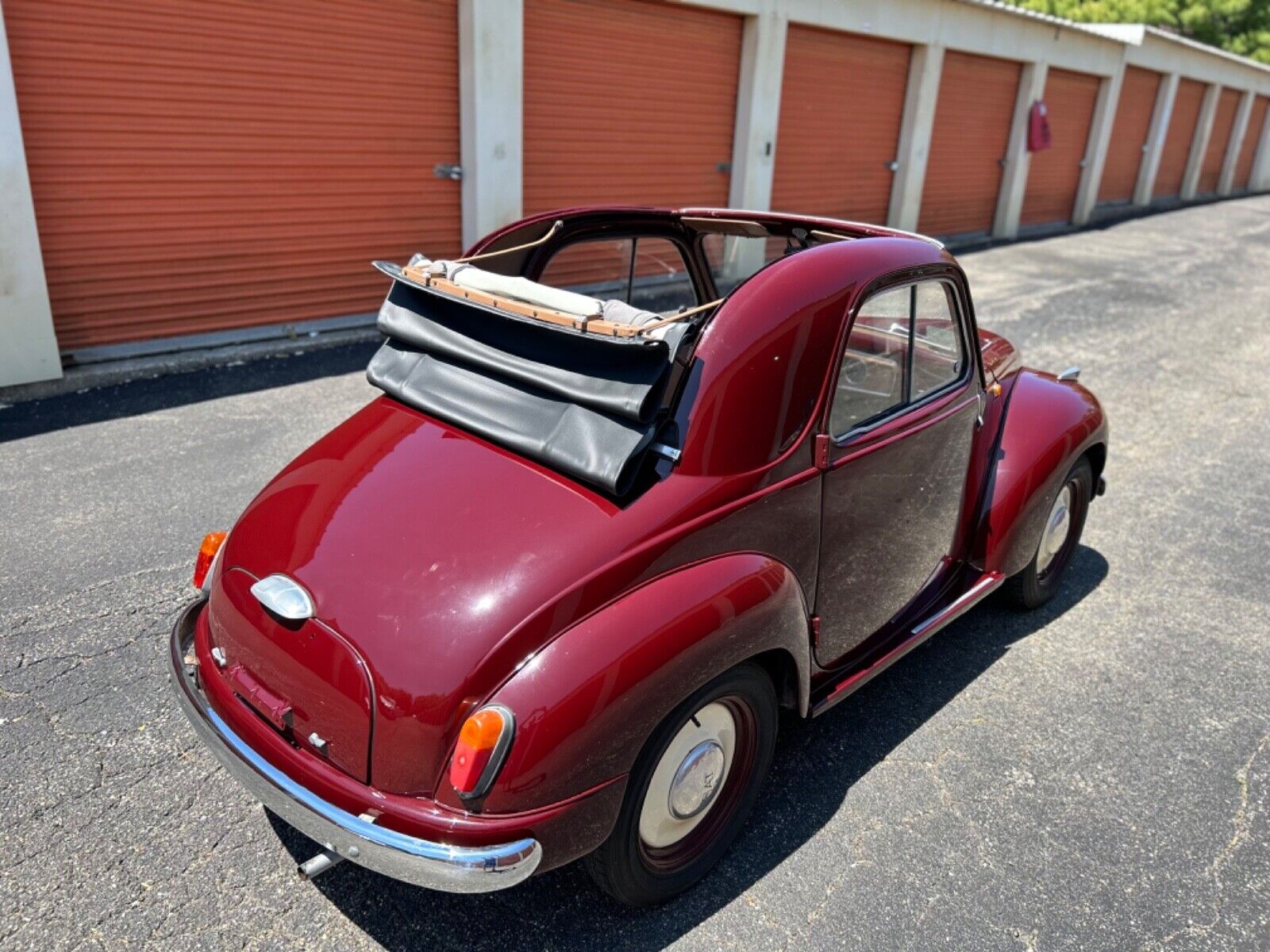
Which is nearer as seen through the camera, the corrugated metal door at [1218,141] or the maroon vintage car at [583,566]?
the maroon vintage car at [583,566]

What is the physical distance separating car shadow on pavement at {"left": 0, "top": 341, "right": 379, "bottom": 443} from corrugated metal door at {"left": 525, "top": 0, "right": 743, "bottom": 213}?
2843 mm

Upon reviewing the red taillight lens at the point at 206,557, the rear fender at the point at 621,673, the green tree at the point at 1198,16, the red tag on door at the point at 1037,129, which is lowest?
the red taillight lens at the point at 206,557

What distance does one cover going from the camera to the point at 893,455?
3.11 meters

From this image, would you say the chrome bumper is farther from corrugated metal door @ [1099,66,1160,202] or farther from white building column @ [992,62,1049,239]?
corrugated metal door @ [1099,66,1160,202]

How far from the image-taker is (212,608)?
2.72m

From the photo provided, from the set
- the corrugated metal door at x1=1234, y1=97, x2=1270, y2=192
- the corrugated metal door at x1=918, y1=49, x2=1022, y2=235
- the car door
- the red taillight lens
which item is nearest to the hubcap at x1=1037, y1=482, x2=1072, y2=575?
the car door

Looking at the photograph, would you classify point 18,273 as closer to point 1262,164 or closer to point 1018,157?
point 1018,157

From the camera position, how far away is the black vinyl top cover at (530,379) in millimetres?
2520

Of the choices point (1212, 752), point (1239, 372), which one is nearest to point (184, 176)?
point (1212, 752)

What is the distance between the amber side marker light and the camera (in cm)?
213

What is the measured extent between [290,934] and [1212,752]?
123 inches

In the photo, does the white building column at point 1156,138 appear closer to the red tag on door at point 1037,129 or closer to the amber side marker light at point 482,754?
the red tag on door at point 1037,129

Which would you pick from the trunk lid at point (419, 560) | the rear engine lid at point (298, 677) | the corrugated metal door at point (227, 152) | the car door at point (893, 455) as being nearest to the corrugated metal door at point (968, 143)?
the corrugated metal door at point (227, 152)

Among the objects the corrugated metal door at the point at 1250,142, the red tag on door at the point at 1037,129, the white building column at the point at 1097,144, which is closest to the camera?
the red tag on door at the point at 1037,129
